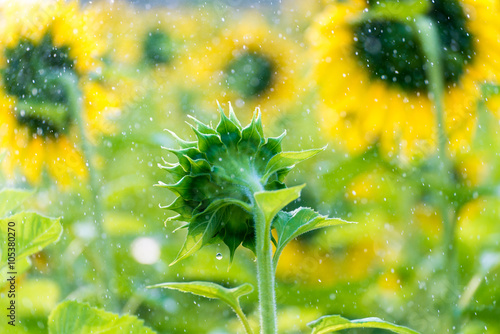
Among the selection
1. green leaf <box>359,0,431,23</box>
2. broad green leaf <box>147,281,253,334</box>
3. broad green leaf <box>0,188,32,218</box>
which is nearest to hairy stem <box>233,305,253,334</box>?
broad green leaf <box>147,281,253,334</box>

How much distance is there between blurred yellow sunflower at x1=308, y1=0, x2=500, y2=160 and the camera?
0.54 m

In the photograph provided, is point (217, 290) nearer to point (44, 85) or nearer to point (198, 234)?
point (198, 234)

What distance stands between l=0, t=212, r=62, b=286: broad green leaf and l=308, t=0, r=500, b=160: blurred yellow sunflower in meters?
0.38

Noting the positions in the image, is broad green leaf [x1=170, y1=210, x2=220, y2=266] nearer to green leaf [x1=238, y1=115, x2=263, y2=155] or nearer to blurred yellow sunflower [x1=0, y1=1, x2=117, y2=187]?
green leaf [x1=238, y1=115, x2=263, y2=155]

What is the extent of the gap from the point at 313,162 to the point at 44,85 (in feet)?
1.07

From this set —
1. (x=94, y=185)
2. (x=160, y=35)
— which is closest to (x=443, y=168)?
(x=94, y=185)

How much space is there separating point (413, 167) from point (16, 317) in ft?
1.33

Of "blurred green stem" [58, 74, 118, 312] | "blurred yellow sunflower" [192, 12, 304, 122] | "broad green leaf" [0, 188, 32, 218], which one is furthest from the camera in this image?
"blurred yellow sunflower" [192, 12, 304, 122]

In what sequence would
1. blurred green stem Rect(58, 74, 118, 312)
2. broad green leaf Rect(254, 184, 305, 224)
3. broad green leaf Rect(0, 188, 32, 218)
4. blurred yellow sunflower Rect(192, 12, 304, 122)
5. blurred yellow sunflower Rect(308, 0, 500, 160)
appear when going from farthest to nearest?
blurred yellow sunflower Rect(192, 12, 304, 122), blurred yellow sunflower Rect(308, 0, 500, 160), blurred green stem Rect(58, 74, 118, 312), broad green leaf Rect(0, 188, 32, 218), broad green leaf Rect(254, 184, 305, 224)

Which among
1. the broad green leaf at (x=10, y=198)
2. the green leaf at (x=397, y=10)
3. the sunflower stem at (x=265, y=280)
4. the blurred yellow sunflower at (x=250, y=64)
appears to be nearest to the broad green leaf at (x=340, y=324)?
the sunflower stem at (x=265, y=280)

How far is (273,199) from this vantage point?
16 centimetres

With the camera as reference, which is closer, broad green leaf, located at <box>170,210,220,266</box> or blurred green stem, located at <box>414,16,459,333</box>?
broad green leaf, located at <box>170,210,220,266</box>

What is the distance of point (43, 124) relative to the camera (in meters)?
A: 0.48

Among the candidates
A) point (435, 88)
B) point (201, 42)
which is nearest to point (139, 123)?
point (201, 42)
